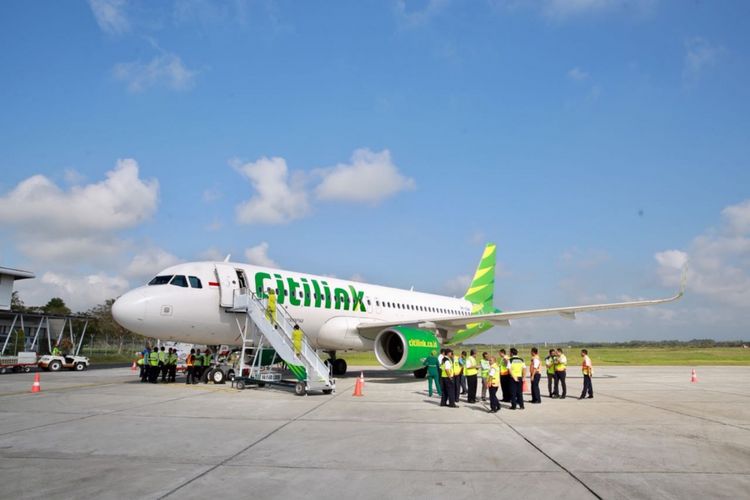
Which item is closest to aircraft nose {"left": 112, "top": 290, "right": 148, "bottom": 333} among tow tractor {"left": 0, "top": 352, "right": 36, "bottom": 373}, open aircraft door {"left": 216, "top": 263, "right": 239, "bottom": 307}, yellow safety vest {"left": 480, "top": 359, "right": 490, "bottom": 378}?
open aircraft door {"left": 216, "top": 263, "right": 239, "bottom": 307}

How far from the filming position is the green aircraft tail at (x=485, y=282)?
35.1 meters

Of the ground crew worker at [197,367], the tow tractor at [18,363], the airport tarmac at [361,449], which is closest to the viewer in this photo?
the airport tarmac at [361,449]

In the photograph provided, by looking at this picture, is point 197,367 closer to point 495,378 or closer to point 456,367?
point 456,367

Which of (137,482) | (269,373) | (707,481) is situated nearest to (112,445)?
(137,482)

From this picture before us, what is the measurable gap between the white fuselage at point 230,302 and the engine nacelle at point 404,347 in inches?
63.2

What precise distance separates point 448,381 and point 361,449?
233 inches

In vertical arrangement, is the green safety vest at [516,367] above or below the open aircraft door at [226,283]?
below

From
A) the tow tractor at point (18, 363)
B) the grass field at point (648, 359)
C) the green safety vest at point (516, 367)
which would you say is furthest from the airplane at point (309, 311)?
the tow tractor at point (18, 363)

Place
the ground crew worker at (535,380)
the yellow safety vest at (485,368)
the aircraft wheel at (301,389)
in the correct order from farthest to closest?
1. the aircraft wheel at (301,389)
2. the ground crew worker at (535,380)
3. the yellow safety vest at (485,368)

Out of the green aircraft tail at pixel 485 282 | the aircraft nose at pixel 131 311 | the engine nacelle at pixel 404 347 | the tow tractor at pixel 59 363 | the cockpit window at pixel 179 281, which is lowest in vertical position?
the tow tractor at pixel 59 363

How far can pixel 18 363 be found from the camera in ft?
85.6

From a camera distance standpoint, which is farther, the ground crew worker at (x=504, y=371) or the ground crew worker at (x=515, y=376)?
the ground crew worker at (x=504, y=371)

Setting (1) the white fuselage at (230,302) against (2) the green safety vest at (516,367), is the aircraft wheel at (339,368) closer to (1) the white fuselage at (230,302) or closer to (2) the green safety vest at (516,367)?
(1) the white fuselage at (230,302)

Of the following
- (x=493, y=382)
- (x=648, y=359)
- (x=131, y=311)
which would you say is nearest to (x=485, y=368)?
(x=493, y=382)
